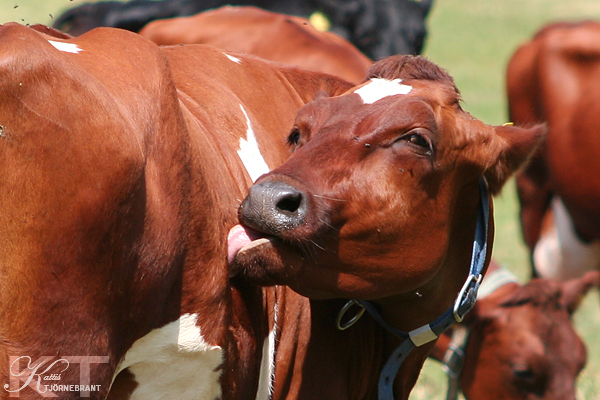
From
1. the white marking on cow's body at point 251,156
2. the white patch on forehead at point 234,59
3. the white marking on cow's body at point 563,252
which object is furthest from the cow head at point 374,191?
the white marking on cow's body at point 563,252

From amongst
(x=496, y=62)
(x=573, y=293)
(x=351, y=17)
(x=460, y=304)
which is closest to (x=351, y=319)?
(x=460, y=304)

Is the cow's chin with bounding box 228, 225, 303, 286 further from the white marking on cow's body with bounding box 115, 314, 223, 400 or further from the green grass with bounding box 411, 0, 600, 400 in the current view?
the green grass with bounding box 411, 0, 600, 400

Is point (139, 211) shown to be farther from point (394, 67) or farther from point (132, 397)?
point (394, 67)

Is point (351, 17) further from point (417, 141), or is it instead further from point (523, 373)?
point (417, 141)

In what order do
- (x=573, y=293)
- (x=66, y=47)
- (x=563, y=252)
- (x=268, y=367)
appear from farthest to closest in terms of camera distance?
(x=563, y=252) → (x=573, y=293) → (x=268, y=367) → (x=66, y=47)

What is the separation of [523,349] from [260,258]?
85.8 inches

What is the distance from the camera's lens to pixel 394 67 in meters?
2.36

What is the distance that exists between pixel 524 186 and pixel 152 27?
11.0 feet

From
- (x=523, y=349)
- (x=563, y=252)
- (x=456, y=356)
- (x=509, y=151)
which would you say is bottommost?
(x=563, y=252)

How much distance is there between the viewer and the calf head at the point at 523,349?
145 inches

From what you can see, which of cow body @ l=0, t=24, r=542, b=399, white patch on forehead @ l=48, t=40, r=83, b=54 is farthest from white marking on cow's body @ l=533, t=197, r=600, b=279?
white patch on forehead @ l=48, t=40, r=83, b=54

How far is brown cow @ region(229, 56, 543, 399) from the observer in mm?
1958

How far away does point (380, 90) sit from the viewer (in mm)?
2248
